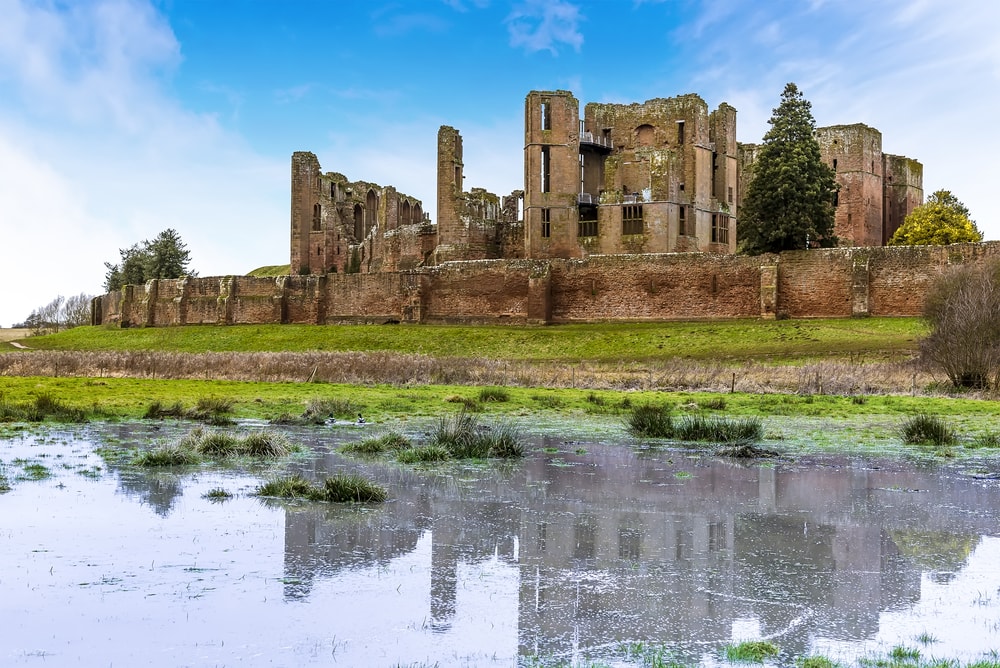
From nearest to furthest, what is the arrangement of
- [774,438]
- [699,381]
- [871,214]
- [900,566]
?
[900,566], [774,438], [699,381], [871,214]

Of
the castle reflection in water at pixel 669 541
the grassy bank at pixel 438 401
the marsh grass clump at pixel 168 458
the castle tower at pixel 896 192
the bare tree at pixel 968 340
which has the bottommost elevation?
the castle reflection in water at pixel 669 541

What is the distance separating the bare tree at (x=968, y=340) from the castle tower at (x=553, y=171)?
35913 millimetres

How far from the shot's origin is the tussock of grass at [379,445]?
59.9 feet

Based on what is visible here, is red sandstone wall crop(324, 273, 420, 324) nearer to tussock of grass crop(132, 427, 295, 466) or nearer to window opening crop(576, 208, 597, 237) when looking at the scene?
window opening crop(576, 208, 597, 237)

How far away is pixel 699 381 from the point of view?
34.4m

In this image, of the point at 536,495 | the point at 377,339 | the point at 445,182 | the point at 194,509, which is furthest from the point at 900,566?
the point at 445,182

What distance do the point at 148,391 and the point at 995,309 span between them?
984 inches

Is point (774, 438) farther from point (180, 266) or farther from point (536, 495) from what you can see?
point (180, 266)

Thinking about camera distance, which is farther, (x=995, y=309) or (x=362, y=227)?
(x=362, y=227)

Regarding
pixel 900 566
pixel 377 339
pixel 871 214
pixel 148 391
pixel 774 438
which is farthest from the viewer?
pixel 871 214

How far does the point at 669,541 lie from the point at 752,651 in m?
3.70

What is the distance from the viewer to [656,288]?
5575cm

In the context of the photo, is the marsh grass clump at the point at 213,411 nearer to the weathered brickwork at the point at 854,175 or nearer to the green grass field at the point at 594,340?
the green grass field at the point at 594,340

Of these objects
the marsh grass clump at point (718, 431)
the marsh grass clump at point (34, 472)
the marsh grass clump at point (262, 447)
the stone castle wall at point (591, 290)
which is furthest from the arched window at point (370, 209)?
the marsh grass clump at point (34, 472)
